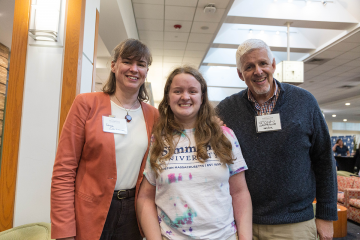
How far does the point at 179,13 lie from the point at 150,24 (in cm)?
77

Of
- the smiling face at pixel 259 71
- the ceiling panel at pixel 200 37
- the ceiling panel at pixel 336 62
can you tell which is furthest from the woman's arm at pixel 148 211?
the ceiling panel at pixel 336 62

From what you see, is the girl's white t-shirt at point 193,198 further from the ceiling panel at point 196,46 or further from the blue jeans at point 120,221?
the ceiling panel at point 196,46

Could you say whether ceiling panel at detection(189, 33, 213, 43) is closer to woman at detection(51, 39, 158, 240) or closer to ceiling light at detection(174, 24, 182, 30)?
ceiling light at detection(174, 24, 182, 30)

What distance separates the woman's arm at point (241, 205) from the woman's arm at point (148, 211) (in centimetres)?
40

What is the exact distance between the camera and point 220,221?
1117 mm

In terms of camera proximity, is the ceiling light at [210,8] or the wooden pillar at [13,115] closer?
the wooden pillar at [13,115]

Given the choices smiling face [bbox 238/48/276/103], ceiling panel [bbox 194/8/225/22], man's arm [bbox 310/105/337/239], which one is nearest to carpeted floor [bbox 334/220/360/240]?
man's arm [bbox 310/105/337/239]

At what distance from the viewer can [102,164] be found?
122 cm

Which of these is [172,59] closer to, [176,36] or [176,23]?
[176,36]

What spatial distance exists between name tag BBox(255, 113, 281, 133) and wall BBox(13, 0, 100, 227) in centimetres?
148

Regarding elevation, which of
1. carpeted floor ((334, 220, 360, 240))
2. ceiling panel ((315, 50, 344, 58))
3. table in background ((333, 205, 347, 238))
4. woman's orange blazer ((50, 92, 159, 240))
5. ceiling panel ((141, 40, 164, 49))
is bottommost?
carpeted floor ((334, 220, 360, 240))

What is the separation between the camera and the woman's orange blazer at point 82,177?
3.84 feet

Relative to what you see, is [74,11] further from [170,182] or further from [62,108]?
[170,182]

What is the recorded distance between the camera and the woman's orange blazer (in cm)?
117
